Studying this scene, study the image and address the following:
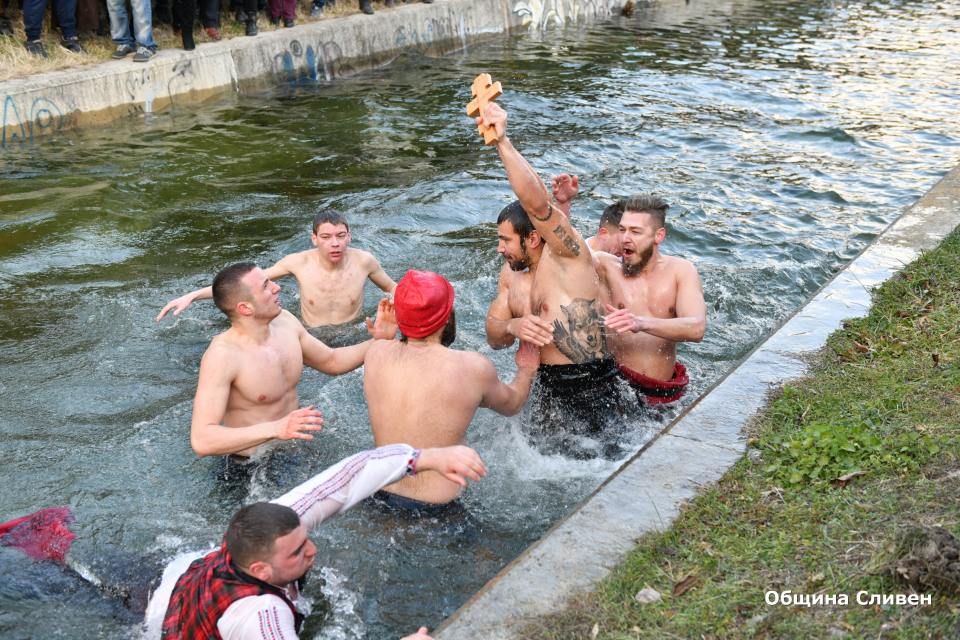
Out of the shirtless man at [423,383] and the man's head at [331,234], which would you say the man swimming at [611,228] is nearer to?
the man's head at [331,234]

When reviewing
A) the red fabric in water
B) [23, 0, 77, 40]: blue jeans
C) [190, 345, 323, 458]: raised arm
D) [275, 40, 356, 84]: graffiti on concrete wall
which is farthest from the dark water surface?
[23, 0, 77, 40]: blue jeans

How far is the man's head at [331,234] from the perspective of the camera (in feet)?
21.8

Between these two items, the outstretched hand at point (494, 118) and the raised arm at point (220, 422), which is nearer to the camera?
the raised arm at point (220, 422)

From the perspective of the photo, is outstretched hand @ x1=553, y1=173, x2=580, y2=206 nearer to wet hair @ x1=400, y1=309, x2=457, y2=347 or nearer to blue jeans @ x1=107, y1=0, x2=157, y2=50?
wet hair @ x1=400, y1=309, x2=457, y2=347

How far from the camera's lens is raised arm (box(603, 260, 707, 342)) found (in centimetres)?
464

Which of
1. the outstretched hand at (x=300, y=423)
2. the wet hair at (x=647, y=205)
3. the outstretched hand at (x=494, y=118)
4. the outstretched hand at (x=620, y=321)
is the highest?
the outstretched hand at (x=494, y=118)

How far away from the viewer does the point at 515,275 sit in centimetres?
530

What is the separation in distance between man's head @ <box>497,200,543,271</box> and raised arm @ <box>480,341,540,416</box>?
0.58 m

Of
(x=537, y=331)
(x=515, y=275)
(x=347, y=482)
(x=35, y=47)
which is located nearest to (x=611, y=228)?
(x=515, y=275)

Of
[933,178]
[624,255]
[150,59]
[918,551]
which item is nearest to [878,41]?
[933,178]

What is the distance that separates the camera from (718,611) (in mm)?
2998

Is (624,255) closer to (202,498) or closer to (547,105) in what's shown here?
(202,498)

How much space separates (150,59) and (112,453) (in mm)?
9648

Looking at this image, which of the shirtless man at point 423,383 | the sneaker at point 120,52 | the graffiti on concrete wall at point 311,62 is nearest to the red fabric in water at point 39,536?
the shirtless man at point 423,383
